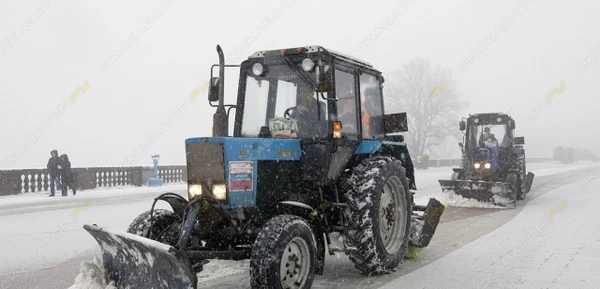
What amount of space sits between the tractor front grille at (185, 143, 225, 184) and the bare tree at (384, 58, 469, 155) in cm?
4642

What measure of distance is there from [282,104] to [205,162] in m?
1.51

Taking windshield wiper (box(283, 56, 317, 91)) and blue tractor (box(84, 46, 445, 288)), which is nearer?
blue tractor (box(84, 46, 445, 288))

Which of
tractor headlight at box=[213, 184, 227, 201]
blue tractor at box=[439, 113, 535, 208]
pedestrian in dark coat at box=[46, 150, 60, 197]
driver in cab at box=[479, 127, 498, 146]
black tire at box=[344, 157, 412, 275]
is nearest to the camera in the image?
tractor headlight at box=[213, 184, 227, 201]

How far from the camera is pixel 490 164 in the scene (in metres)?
14.8

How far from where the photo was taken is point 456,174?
1512cm

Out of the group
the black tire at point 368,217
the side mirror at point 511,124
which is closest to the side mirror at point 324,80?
the black tire at point 368,217

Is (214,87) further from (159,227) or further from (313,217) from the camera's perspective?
(313,217)

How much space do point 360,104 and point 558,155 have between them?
64.8 m

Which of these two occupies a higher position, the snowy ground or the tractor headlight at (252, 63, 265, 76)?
the tractor headlight at (252, 63, 265, 76)

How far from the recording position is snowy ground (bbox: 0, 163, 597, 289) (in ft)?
21.6

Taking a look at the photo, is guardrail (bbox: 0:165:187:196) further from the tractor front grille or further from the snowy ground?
the tractor front grille

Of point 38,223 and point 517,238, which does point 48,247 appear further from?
point 517,238

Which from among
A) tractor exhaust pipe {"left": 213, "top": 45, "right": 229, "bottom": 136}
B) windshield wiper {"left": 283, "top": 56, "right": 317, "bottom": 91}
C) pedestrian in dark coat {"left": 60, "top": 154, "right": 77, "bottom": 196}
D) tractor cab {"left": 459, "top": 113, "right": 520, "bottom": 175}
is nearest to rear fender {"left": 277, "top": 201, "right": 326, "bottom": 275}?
tractor exhaust pipe {"left": 213, "top": 45, "right": 229, "bottom": 136}

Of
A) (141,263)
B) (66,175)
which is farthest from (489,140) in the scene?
(66,175)
